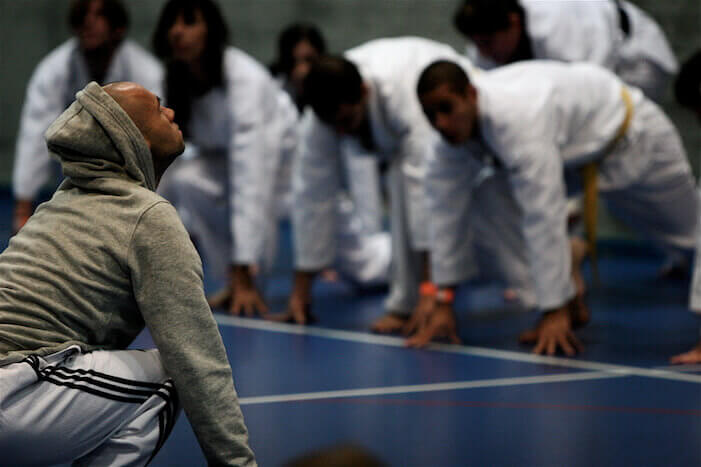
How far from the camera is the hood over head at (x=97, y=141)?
6.02ft

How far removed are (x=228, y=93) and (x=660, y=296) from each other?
2.14 m

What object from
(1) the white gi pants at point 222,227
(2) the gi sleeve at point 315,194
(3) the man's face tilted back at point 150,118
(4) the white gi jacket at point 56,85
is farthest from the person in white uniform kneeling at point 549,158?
(4) the white gi jacket at point 56,85

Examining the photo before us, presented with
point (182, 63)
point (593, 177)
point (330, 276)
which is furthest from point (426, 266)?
point (330, 276)

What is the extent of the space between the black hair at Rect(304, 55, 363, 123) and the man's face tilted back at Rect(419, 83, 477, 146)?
0.39 meters

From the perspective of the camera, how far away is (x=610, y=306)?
4492mm

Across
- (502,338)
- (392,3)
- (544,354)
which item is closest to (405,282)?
(502,338)

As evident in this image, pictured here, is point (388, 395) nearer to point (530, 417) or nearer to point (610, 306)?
point (530, 417)

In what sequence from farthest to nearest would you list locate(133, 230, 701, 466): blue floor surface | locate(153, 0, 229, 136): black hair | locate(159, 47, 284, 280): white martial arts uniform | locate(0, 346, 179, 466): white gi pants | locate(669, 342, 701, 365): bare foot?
locate(159, 47, 284, 280): white martial arts uniform < locate(153, 0, 229, 136): black hair < locate(669, 342, 701, 365): bare foot < locate(133, 230, 701, 466): blue floor surface < locate(0, 346, 179, 466): white gi pants

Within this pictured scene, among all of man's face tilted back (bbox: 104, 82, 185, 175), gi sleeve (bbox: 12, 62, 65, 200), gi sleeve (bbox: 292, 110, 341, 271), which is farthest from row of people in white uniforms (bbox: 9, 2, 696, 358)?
man's face tilted back (bbox: 104, 82, 185, 175)

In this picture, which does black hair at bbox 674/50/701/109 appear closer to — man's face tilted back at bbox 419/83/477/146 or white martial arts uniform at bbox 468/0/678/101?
man's face tilted back at bbox 419/83/477/146

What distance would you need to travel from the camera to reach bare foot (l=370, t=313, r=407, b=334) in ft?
13.2

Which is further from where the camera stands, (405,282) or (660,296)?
(660,296)

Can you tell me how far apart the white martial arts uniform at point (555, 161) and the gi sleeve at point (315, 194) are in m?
0.57

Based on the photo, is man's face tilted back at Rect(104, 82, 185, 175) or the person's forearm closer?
man's face tilted back at Rect(104, 82, 185, 175)
